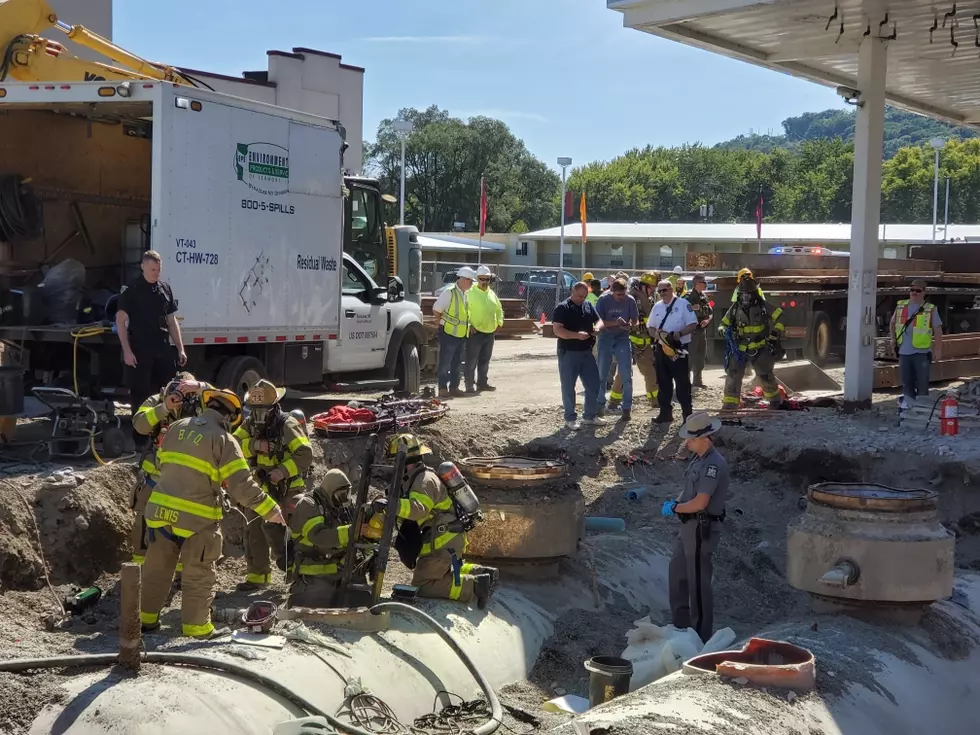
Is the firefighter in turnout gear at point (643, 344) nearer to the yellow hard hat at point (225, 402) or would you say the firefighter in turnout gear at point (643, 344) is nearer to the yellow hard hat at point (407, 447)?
the yellow hard hat at point (407, 447)

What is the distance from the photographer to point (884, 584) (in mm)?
8242

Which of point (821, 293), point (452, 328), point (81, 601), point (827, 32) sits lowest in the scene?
point (81, 601)

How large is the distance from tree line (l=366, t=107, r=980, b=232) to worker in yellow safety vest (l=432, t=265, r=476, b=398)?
176ft

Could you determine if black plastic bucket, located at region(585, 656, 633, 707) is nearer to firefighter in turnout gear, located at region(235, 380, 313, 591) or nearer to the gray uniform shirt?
the gray uniform shirt

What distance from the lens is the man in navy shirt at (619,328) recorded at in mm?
14438

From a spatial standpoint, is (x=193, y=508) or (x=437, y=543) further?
(x=437, y=543)

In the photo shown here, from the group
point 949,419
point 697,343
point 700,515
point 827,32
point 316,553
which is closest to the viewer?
point 316,553

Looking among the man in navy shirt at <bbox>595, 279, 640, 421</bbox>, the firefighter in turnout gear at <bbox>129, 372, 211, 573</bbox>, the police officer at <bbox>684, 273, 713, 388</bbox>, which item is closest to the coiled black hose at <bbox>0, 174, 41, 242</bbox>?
the firefighter in turnout gear at <bbox>129, 372, 211, 573</bbox>

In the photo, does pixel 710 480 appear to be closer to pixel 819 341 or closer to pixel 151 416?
pixel 151 416

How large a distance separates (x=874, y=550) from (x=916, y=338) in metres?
7.83

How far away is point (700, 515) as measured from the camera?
8742 mm

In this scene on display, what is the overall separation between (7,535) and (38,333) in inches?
117

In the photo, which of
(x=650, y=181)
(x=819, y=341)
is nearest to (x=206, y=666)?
(x=819, y=341)

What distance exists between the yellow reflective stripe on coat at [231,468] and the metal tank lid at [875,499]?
13.5ft
